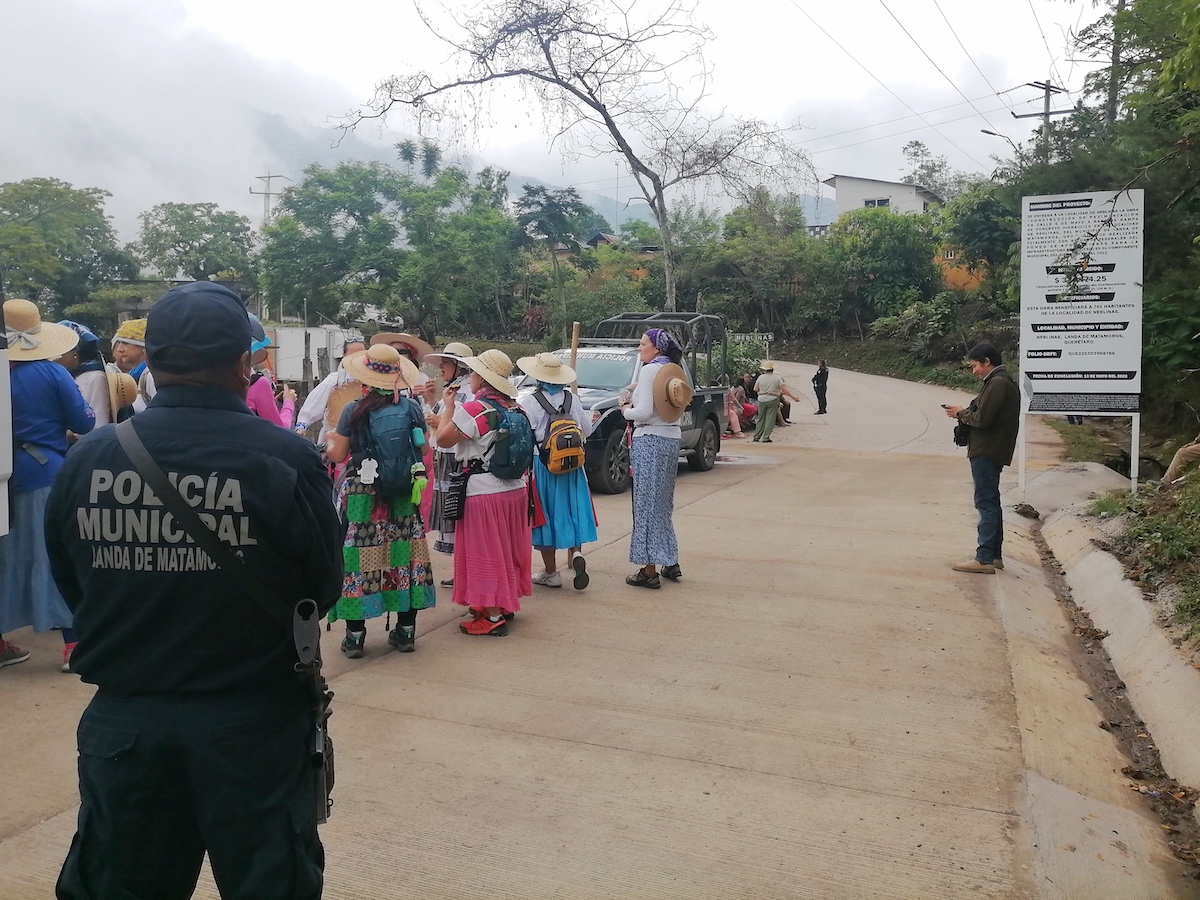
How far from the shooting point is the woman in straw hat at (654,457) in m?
7.41

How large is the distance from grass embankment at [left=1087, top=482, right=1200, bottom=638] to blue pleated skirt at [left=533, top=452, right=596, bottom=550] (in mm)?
3812

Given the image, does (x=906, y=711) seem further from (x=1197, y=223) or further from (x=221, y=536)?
(x=1197, y=223)

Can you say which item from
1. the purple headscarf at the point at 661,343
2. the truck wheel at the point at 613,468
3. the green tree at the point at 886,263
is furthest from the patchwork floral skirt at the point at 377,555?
the green tree at the point at 886,263

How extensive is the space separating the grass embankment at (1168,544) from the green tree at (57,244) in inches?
1664

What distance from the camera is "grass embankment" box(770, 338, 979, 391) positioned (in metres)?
35.2

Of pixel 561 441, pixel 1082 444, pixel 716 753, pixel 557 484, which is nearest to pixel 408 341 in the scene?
pixel 561 441

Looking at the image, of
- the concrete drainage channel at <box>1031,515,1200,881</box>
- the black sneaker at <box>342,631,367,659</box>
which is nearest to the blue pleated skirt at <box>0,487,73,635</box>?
the black sneaker at <box>342,631,367,659</box>

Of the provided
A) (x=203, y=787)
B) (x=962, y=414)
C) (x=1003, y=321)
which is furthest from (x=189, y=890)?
(x=1003, y=321)

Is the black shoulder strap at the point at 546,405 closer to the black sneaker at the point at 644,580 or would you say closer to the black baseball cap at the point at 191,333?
the black sneaker at the point at 644,580

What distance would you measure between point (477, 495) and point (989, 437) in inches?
160

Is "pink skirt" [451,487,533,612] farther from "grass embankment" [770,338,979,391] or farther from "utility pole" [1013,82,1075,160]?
"grass embankment" [770,338,979,391]

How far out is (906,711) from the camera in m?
5.12

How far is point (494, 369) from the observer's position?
633 cm

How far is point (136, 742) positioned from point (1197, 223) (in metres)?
14.8
